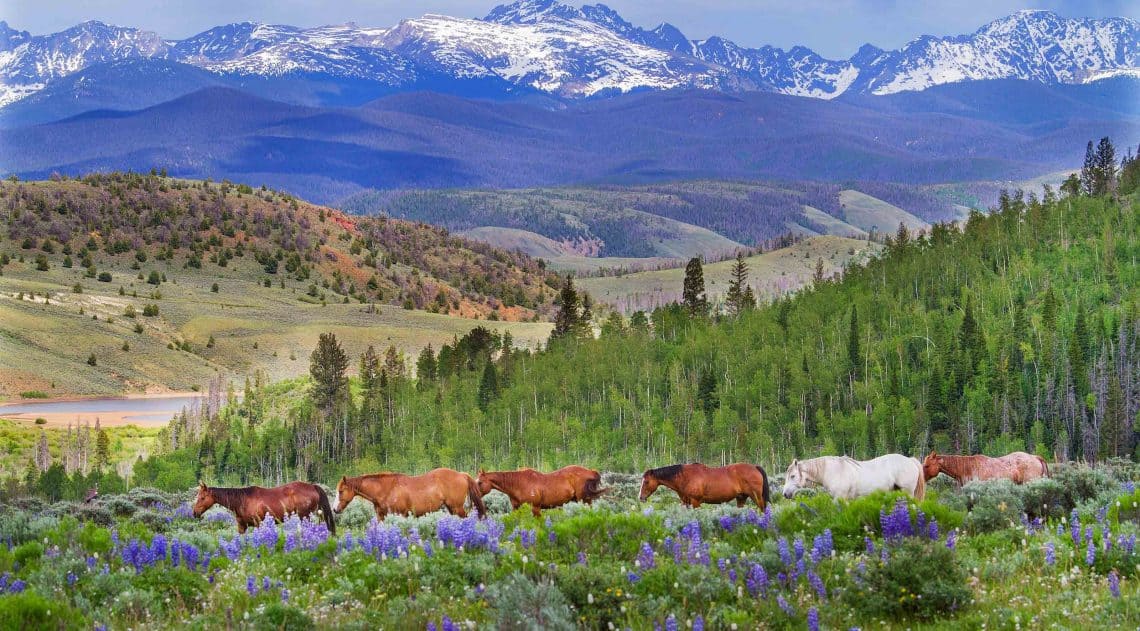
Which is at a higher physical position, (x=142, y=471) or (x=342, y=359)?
(x=342, y=359)

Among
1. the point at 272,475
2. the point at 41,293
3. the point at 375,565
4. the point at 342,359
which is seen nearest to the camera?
the point at 375,565

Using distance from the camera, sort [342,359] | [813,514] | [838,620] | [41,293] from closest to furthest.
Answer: [838,620] < [813,514] < [342,359] < [41,293]

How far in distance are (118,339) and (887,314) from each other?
3136cm

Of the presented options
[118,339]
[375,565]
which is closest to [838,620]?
[375,565]

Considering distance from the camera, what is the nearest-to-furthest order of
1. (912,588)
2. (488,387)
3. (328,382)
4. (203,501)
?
(912,588)
(203,501)
(328,382)
(488,387)

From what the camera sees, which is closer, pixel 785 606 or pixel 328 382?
pixel 785 606

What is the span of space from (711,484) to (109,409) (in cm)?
3409

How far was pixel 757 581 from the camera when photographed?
10.3 m

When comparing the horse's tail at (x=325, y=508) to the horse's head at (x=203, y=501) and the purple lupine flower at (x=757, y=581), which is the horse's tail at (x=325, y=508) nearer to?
the horse's head at (x=203, y=501)

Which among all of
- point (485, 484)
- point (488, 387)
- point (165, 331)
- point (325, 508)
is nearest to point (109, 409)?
point (165, 331)

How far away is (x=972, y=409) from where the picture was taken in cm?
4050

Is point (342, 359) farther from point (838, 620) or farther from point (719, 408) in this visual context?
point (838, 620)

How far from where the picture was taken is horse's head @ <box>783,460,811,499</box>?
1745 centimetres

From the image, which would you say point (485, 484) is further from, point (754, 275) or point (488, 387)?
point (754, 275)
